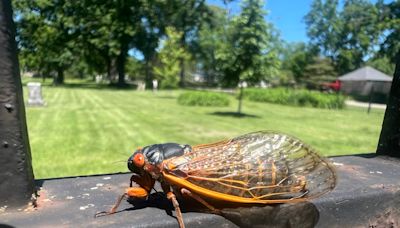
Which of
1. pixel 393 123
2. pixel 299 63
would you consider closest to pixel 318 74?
pixel 299 63

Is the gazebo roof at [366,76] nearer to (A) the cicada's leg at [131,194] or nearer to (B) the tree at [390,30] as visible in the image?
(B) the tree at [390,30]

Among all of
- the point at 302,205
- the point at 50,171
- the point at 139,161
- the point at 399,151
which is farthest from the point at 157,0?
the point at 50,171

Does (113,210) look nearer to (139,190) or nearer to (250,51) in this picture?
(139,190)

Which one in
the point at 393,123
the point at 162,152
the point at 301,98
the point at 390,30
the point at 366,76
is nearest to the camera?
the point at 162,152

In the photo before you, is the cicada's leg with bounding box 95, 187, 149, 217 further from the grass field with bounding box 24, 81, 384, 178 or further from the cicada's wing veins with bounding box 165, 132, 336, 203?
the grass field with bounding box 24, 81, 384, 178

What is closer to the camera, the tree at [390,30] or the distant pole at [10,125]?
the distant pole at [10,125]

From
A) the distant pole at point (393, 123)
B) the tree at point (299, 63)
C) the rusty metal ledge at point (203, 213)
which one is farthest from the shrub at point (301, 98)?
the rusty metal ledge at point (203, 213)
